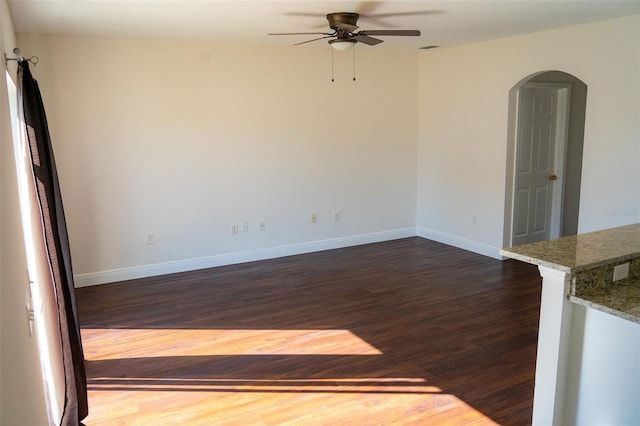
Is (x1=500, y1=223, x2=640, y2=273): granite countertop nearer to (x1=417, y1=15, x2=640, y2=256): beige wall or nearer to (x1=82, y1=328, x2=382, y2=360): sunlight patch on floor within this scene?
(x1=82, y1=328, x2=382, y2=360): sunlight patch on floor

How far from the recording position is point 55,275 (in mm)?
2576

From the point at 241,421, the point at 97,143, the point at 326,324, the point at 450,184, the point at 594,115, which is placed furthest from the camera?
the point at 450,184

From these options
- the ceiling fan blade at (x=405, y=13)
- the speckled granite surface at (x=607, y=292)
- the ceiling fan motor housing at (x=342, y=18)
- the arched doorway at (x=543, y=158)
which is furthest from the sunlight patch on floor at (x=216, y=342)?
the arched doorway at (x=543, y=158)

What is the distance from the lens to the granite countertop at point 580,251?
7.34 ft

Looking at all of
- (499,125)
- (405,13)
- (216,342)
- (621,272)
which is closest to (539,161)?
(499,125)

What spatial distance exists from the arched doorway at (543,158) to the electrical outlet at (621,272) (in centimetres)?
369

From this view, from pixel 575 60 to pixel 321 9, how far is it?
2.68 metres

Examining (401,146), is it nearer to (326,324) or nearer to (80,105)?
(326,324)

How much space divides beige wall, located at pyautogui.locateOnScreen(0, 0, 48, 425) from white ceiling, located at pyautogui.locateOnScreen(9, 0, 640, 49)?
207cm

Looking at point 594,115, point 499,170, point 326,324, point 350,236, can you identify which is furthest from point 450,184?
point 326,324

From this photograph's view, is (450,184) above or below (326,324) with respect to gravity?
above

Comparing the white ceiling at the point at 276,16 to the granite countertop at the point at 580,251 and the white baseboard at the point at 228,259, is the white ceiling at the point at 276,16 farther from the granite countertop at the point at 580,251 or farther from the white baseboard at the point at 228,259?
the white baseboard at the point at 228,259

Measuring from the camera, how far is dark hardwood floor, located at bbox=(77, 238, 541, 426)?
305cm

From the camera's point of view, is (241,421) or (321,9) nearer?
(241,421)
